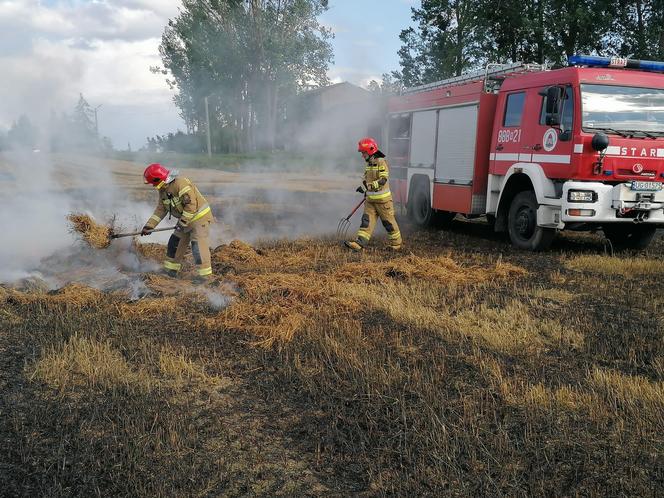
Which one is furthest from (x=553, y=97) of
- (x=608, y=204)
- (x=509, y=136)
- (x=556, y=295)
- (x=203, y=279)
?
(x=203, y=279)

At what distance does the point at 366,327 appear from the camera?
516 cm

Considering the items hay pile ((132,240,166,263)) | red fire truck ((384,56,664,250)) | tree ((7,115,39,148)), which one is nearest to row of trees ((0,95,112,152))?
tree ((7,115,39,148))

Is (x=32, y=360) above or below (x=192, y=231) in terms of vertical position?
below

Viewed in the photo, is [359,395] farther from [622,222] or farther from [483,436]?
[622,222]

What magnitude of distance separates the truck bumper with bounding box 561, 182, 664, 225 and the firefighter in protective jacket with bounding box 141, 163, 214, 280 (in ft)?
15.4

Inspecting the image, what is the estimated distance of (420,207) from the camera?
38.5 feet

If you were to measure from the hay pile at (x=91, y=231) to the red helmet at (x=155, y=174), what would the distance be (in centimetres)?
120

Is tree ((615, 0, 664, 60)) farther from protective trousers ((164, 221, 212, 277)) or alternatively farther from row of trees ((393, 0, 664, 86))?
protective trousers ((164, 221, 212, 277))

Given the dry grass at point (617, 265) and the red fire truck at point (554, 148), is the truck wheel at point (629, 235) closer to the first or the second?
the red fire truck at point (554, 148)


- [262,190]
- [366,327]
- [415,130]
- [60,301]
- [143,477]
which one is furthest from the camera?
[262,190]

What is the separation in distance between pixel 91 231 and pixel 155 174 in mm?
1543

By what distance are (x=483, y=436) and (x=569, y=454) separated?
440 millimetres

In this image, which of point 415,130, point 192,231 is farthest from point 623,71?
point 192,231

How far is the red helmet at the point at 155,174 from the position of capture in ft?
21.8
